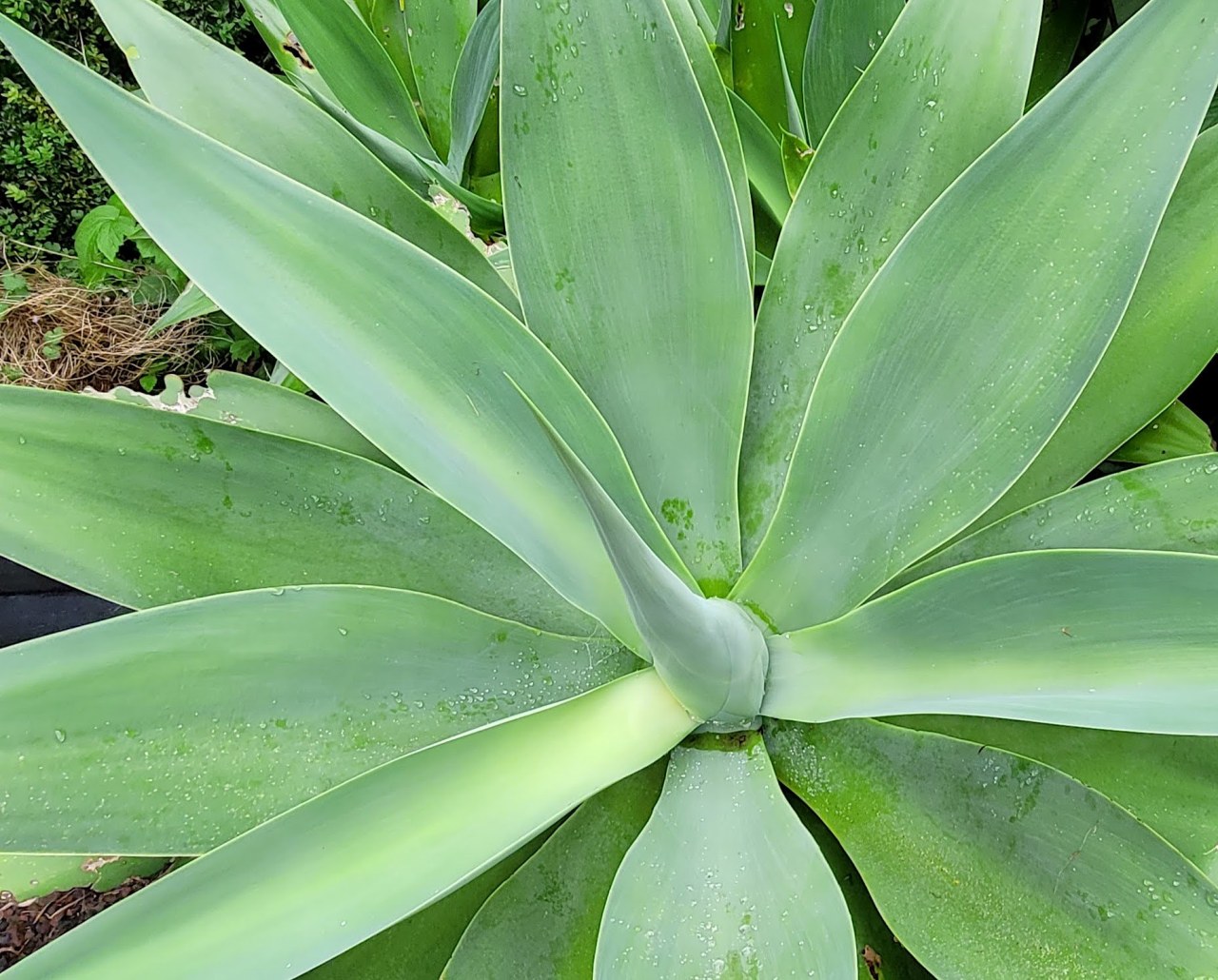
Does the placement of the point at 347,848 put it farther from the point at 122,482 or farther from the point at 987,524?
the point at 987,524

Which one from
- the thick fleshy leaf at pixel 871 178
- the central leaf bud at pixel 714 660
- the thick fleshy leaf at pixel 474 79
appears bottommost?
the central leaf bud at pixel 714 660

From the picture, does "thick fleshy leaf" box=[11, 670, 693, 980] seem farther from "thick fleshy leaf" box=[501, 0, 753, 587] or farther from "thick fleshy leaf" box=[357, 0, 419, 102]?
"thick fleshy leaf" box=[357, 0, 419, 102]

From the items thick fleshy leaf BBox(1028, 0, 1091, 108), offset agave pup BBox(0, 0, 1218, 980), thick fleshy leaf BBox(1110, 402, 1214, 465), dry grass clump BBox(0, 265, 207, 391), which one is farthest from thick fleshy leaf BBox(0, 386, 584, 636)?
dry grass clump BBox(0, 265, 207, 391)

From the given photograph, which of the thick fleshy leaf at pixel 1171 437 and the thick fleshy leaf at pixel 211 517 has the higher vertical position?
the thick fleshy leaf at pixel 211 517

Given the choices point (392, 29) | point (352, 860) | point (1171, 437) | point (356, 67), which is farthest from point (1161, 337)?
point (392, 29)

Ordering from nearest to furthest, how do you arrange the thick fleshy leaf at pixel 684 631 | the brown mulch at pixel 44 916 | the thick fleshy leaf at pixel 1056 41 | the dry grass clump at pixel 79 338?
the thick fleshy leaf at pixel 684 631 → the thick fleshy leaf at pixel 1056 41 → the brown mulch at pixel 44 916 → the dry grass clump at pixel 79 338

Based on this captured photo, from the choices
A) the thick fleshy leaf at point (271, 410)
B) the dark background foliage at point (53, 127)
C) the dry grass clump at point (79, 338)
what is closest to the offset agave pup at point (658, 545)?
the thick fleshy leaf at point (271, 410)

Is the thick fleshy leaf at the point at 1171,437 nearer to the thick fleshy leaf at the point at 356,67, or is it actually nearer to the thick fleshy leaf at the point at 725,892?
the thick fleshy leaf at the point at 725,892
